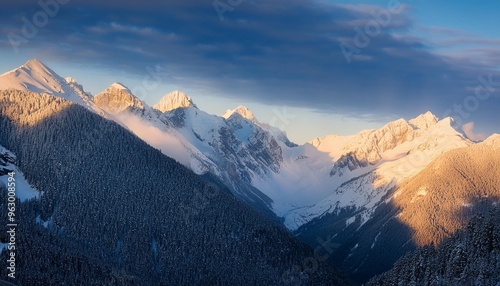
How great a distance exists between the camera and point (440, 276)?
192 meters

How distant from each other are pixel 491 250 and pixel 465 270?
8951mm

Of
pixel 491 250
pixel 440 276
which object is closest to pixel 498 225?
pixel 491 250

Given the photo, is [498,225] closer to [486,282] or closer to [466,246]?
[466,246]

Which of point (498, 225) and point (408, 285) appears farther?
point (408, 285)

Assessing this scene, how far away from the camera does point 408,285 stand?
198250mm

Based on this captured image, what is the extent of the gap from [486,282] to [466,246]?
997 inches

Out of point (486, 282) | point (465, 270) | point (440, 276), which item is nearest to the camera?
point (486, 282)

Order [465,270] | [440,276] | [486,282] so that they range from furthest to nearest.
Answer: [440,276]
[465,270]
[486,282]

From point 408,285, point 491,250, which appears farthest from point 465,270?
point 408,285

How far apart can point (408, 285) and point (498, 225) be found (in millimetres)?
29287

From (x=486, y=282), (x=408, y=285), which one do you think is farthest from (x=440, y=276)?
(x=486, y=282)

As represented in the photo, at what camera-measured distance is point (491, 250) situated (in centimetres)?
18262

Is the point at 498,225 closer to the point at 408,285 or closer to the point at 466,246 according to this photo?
the point at 466,246

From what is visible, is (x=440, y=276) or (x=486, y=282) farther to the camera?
(x=440, y=276)
